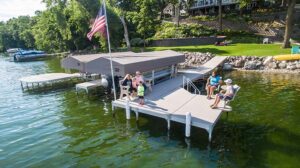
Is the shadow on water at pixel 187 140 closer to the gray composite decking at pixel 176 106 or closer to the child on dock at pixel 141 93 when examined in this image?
the gray composite decking at pixel 176 106

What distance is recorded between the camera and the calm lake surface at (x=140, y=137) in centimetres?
1097

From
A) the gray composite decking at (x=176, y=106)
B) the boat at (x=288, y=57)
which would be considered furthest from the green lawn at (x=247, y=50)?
the gray composite decking at (x=176, y=106)

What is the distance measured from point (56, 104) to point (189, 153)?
12.3 meters

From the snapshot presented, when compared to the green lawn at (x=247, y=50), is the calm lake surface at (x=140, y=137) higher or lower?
lower

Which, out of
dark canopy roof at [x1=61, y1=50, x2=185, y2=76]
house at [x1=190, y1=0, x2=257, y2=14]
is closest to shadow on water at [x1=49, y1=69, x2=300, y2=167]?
dark canopy roof at [x1=61, y1=50, x2=185, y2=76]

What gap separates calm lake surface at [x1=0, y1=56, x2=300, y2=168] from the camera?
1097cm

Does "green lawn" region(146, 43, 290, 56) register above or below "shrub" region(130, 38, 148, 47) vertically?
below

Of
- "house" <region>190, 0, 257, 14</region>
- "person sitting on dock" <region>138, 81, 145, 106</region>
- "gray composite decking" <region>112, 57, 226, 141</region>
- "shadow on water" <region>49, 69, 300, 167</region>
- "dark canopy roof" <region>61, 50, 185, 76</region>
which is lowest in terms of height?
"shadow on water" <region>49, 69, 300, 167</region>

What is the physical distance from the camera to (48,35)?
6412 centimetres

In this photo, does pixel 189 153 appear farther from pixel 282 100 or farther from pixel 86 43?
pixel 86 43

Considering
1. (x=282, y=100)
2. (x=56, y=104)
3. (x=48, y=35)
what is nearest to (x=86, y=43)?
(x=48, y=35)

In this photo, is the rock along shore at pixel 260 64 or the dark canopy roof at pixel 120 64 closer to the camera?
the dark canopy roof at pixel 120 64

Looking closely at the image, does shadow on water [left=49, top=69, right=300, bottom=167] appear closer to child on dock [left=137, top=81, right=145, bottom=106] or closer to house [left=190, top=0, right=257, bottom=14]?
child on dock [left=137, top=81, right=145, bottom=106]

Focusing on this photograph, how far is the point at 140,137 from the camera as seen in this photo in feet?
43.5
